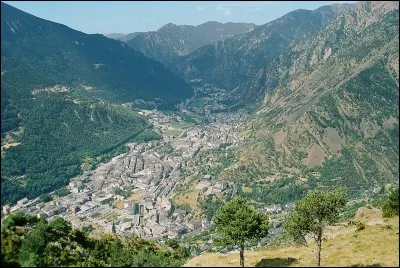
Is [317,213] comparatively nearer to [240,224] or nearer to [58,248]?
[240,224]

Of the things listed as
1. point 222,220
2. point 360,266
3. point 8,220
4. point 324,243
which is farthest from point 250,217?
point 8,220

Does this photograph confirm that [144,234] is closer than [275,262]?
No

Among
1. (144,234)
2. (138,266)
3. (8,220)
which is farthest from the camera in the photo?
(144,234)

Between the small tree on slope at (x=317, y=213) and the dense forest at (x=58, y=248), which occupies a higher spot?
the small tree on slope at (x=317, y=213)

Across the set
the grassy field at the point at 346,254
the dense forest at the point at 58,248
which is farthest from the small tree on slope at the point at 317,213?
the dense forest at the point at 58,248

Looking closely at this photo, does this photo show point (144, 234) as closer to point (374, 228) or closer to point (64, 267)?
point (374, 228)

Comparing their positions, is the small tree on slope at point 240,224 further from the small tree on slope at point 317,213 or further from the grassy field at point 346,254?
the small tree on slope at point 317,213

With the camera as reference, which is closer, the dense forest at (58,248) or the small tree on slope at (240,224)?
the dense forest at (58,248)
